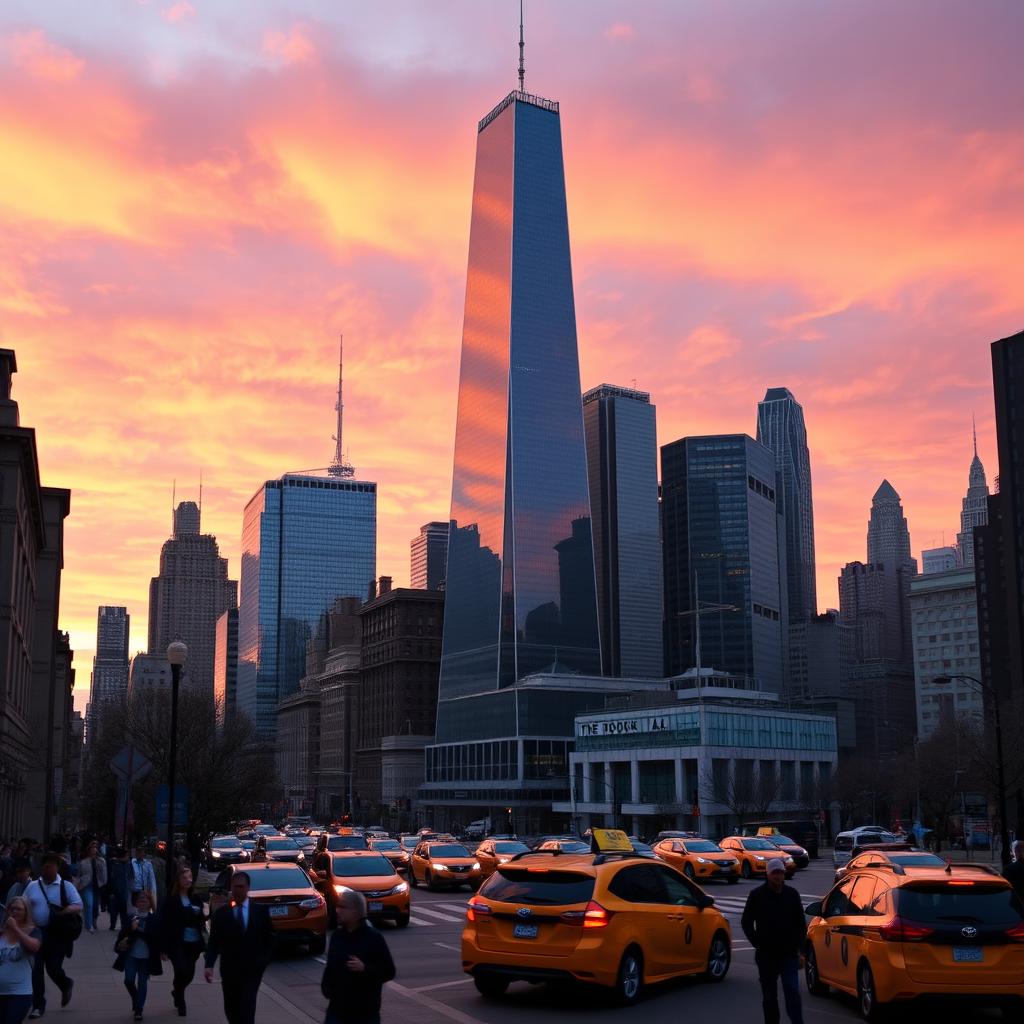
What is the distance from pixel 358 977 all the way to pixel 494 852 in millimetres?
33130

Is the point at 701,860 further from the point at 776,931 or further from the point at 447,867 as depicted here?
the point at 776,931

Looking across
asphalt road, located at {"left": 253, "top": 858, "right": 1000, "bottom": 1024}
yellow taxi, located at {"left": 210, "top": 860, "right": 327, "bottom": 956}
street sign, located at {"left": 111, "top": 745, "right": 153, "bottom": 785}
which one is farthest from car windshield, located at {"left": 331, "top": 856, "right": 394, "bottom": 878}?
street sign, located at {"left": 111, "top": 745, "right": 153, "bottom": 785}

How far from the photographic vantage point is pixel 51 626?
239 feet

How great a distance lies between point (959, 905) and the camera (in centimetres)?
1482

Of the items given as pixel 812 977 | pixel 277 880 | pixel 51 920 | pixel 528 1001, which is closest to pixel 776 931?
pixel 812 977

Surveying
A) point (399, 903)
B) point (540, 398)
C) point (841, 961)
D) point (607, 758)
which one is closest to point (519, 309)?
point (540, 398)

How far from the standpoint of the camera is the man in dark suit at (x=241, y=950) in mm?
12750

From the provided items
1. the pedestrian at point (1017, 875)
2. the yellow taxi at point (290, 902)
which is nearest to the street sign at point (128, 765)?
the yellow taxi at point (290, 902)

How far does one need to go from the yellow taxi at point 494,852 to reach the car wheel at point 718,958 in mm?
22435

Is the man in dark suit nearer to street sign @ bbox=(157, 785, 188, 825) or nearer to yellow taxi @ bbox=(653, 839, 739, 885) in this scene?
street sign @ bbox=(157, 785, 188, 825)

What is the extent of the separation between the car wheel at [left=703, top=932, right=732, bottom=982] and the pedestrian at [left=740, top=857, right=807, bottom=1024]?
4.51m

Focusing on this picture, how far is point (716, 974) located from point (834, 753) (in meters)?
126

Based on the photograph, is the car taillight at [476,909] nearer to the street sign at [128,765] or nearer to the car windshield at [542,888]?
the car windshield at [542,888]

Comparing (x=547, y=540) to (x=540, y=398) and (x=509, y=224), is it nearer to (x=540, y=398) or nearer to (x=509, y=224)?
(x=540, y=398)
